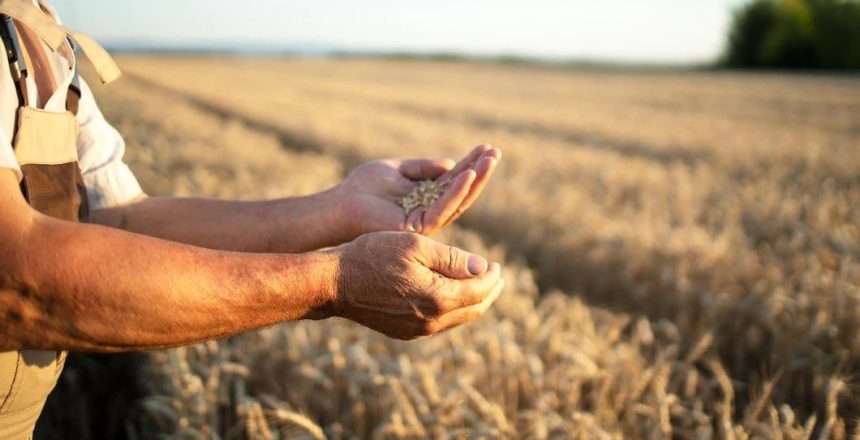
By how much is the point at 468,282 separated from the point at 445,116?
13.0 metres

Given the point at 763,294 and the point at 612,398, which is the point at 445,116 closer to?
the point at 763,294

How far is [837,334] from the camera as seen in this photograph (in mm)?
2652

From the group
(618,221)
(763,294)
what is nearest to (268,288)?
(763,294)

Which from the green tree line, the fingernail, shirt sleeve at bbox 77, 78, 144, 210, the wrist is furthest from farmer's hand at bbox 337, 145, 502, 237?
the green tree line

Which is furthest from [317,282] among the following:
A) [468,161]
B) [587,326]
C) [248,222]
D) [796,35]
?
[796,35]

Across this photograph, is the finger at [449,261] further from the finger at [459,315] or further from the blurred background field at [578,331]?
the blurred background field at [578,331]

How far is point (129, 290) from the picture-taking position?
38.7 inches

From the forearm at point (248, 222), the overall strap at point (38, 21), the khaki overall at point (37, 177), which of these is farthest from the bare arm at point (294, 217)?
the overall strap at point (38, 21)

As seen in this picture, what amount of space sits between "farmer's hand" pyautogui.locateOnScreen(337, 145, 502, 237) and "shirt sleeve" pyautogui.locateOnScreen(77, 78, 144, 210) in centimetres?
58

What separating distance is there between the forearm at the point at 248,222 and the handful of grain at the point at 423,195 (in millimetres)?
196

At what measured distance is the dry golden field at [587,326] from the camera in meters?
2.09

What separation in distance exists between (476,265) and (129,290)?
0.65 m

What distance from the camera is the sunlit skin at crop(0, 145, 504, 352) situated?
0.93 meters

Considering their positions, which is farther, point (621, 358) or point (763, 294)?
point (763, 294)
